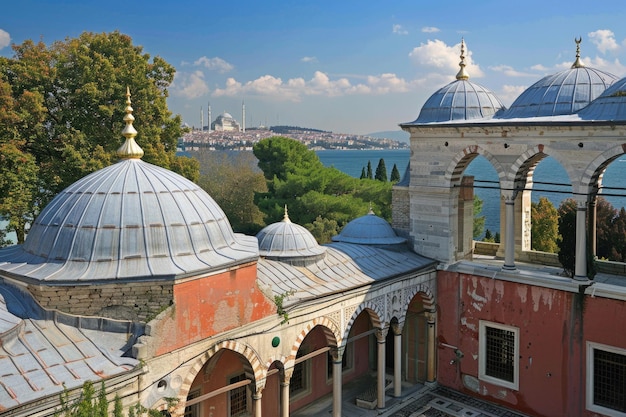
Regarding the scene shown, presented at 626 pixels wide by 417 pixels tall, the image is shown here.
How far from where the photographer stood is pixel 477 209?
32.3 meters

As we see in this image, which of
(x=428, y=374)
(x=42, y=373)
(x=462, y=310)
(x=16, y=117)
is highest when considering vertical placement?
(x=16, y=117)

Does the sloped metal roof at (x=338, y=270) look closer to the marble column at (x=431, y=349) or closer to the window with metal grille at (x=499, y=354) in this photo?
the marble column at (x=431, y=349)

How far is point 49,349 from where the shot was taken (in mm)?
9688

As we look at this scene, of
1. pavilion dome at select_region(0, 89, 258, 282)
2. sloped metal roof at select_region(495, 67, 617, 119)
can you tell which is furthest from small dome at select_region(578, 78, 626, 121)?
pavilion dome at select_region(0, 89, 258, 282)

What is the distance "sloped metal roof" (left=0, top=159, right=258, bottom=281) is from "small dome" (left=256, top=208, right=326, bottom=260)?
298 cm

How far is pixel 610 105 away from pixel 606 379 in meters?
6.95

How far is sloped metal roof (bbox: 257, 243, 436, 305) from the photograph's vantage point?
13773 millimetres

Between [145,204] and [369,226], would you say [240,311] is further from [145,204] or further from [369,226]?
[369,226]

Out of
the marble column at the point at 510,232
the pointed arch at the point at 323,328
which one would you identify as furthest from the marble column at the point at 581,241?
the pointed arch at the point at 323,328

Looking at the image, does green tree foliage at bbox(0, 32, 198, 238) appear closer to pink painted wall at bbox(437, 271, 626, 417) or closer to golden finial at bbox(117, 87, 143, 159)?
golden finial at bbox(117, 87, 143, 159)

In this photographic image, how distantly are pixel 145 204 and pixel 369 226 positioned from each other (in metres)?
9.05

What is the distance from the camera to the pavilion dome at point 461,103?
17234mm

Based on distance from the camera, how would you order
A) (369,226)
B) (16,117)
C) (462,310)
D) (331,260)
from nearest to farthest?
1. (331,260)
2. (462,310)
3. (369,226)
4. (16,117)

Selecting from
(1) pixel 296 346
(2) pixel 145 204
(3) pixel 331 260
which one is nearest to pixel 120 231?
(2) pixel 145 204
